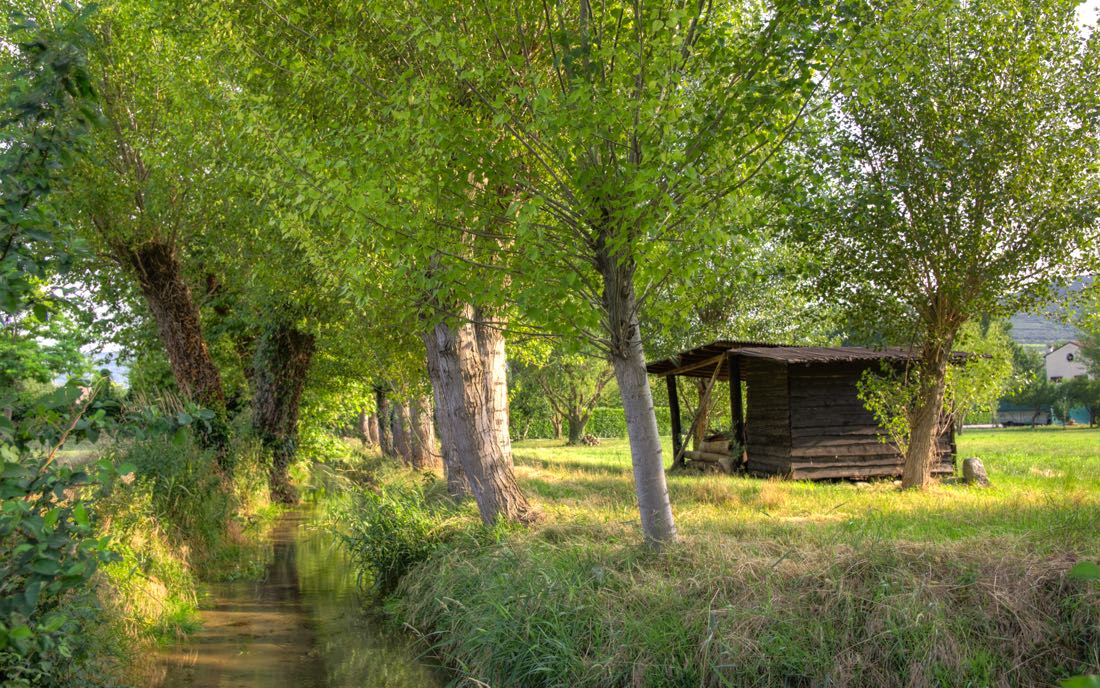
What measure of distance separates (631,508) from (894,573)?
4824 mm

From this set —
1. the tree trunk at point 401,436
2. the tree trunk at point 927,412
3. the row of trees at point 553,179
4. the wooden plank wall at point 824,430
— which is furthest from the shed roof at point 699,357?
the tree trunk at point 401,436

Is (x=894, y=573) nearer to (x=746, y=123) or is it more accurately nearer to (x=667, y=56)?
(x=746, y=123)

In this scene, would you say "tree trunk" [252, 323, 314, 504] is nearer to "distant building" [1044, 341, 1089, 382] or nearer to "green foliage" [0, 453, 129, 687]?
"green foliage" [0, 453, 129, 687]

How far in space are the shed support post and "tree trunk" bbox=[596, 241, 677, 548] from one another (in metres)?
11.0

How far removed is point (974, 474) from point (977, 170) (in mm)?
5782

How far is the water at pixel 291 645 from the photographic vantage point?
750cm

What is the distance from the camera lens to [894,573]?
6.26 meters

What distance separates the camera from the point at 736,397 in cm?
1892

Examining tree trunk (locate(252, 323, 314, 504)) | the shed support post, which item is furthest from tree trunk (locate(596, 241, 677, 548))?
tree trunk (locate(252, 323, 314, 504))

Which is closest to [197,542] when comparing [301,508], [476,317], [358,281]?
[476,317]

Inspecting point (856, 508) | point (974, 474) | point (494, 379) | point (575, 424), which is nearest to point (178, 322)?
point (494, 379)

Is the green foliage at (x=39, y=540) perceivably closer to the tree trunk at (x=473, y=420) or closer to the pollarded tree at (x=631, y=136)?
the pollarded tree at (x=631, y=136)

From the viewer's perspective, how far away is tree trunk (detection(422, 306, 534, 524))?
33.6 feet

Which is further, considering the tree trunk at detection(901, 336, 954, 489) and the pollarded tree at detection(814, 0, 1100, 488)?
the tree trunk at detection(901, 336, 954, 489)
